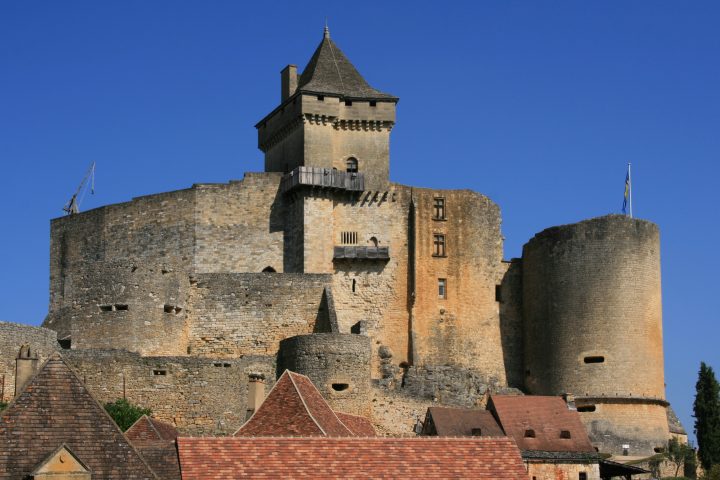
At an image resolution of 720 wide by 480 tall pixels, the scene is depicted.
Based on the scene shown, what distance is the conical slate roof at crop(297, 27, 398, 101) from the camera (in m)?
62.0

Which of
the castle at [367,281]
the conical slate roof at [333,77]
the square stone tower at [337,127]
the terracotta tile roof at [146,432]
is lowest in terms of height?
the terracotta tile roof at [146,432]

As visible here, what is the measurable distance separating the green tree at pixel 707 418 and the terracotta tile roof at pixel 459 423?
1123cm

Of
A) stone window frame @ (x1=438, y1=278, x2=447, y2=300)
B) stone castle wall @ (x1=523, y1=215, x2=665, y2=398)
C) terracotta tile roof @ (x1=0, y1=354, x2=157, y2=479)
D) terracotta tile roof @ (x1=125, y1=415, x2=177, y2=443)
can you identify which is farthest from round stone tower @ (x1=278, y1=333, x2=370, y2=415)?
terracotta tile roof @ (x1=0, y1=354, x2=157, y2=479)

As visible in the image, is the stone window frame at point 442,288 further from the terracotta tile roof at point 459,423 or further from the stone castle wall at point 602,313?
the terracotta tile roof at point 459,423

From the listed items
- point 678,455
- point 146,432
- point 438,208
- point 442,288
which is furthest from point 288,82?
point 146,432

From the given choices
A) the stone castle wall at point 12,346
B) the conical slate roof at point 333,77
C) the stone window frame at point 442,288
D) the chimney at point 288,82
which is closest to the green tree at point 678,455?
the stone window frame at point 442,288

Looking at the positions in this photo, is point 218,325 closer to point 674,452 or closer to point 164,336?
point 164,336

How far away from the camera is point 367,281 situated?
6009 cm

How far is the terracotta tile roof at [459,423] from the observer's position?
49281 mm

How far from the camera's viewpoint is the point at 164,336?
177 feet

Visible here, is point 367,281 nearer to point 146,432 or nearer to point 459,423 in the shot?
point 459,423

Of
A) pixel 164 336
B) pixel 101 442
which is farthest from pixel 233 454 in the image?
pixel 164 336

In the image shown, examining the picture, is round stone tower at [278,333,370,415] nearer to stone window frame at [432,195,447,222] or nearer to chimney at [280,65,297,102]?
stone window frame at [432,195,447,222]

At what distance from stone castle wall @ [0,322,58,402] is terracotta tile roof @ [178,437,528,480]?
21274 mm
